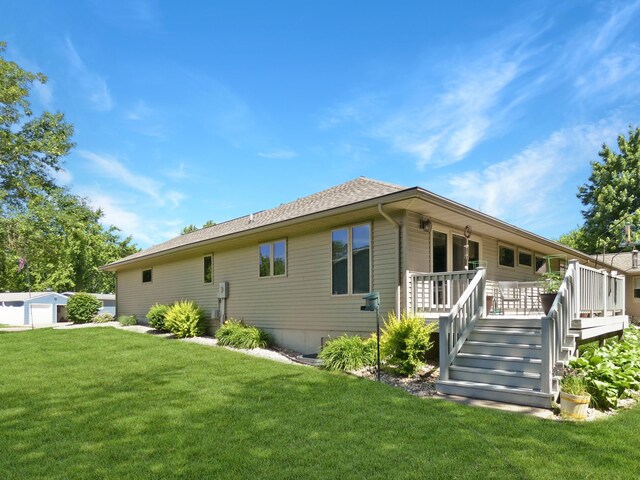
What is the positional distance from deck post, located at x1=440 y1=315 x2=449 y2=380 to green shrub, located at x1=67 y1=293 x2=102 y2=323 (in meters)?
18.7

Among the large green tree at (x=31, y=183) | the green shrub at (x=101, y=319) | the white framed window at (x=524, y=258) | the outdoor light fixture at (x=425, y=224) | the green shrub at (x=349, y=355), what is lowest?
the green shrub at (x=101, y=319)

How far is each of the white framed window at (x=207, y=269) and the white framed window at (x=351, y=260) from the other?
585 centimetres

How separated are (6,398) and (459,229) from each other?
920 centimetres

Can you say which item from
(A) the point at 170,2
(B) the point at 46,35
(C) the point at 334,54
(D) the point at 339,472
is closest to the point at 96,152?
(B) the point at 46,35

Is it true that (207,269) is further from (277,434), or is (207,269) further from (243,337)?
(277,434)

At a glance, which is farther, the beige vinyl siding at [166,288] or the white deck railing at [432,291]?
the beige vinyl siding at [166,288]

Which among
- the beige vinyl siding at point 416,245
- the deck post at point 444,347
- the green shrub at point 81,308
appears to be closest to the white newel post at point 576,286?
the deck post at point 444,347

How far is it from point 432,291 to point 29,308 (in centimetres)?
3740

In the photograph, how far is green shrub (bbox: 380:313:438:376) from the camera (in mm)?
7146

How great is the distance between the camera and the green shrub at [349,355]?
7.75 meters

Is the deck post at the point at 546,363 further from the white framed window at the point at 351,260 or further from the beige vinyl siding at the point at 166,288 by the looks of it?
the beige vinyl siding at the point at 166,288

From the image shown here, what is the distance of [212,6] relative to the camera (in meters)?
11.2

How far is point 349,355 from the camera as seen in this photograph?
7.83 meters

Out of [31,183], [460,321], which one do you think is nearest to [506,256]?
[460,321]
